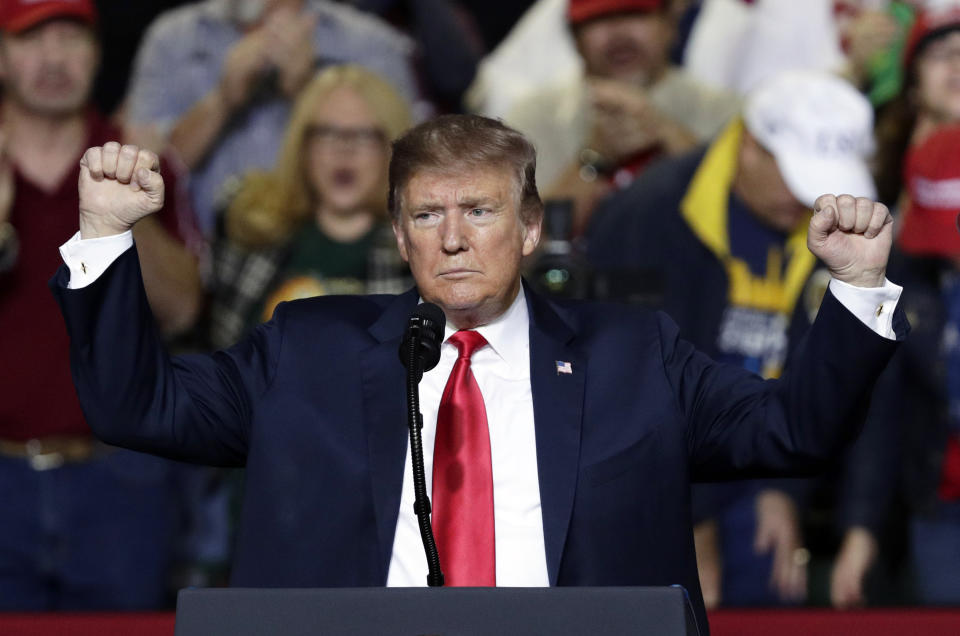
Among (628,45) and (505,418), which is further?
(628,45)

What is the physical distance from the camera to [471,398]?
94.3 inches

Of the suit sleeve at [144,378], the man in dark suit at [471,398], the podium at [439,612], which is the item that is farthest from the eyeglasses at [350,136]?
the podium at [439,612]

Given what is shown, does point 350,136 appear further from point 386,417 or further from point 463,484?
point 463,484

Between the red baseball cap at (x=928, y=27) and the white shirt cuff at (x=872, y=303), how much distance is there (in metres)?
2.02

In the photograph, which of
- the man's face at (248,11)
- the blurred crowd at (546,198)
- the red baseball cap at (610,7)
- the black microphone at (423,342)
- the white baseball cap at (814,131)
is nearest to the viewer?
the black microphone at (423,342)

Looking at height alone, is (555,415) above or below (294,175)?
below

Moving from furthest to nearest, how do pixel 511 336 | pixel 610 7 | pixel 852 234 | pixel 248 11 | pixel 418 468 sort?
pixel 248 11 < pixel 610 7 < pixel 511 336 < pixel 852 234 < pixel 418 468

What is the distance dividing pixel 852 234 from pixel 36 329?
87.7 inches

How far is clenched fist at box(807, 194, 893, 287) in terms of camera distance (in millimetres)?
2203

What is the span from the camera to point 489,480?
2326mm

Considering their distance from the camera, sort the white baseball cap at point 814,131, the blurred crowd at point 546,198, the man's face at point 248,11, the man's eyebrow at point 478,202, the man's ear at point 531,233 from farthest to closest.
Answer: the man's face at point 248,11, the white baseball cap at point 814,131, the blurred crowd at point 546,198, the man's ear at point 531,233, the man's eyebrow at point 478,202

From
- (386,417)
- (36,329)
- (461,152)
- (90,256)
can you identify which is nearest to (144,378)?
(90,256)

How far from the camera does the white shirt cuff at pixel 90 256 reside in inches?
88.7

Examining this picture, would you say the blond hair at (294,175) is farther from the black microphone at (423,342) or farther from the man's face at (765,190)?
the black microphone at (423,342)
